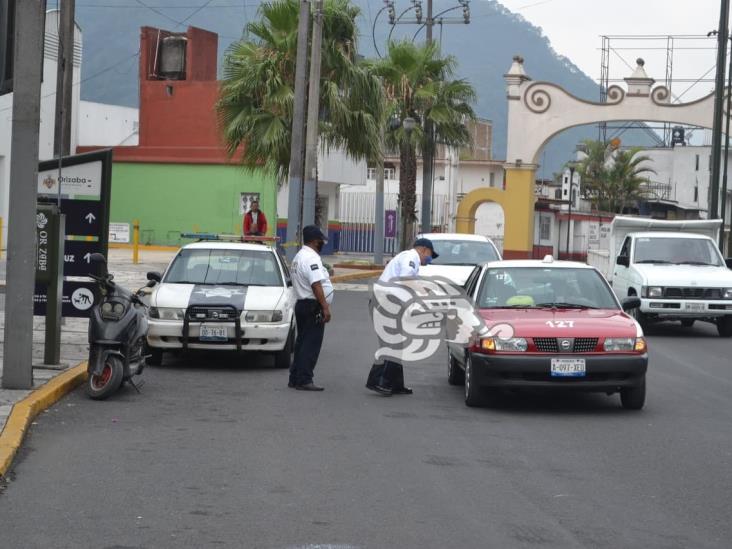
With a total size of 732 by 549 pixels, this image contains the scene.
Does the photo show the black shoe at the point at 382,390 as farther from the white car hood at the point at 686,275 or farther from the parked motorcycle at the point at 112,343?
the white car hood at the point at 686,275

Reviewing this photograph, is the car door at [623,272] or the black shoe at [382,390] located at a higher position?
the car door at [623,272]

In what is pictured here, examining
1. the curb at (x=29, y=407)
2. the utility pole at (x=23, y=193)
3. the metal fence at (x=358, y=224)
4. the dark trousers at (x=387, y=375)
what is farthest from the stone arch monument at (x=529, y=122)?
the utility pole at (x=23, y=193)

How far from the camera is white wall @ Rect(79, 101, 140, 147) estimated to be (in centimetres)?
7462

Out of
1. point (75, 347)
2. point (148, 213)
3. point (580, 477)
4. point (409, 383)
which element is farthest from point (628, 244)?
point (148, 213)

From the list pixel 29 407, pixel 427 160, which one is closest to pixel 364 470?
pixel 29 407

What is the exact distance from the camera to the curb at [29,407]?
8.91 meters

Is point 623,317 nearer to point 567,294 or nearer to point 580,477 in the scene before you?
point 567,294

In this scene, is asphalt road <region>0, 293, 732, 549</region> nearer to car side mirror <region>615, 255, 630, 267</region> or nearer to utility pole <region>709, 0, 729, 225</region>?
car side mirror <region>615, 255, 630, 267</region>

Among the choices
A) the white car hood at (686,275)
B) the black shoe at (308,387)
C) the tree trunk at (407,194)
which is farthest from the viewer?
the tree trunk at (407,194)

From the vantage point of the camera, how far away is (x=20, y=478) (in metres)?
8.45

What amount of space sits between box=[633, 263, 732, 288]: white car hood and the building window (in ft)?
134

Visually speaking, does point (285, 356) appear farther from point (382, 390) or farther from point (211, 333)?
point (382, 390)

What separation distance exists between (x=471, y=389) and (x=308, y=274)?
85.8 inches

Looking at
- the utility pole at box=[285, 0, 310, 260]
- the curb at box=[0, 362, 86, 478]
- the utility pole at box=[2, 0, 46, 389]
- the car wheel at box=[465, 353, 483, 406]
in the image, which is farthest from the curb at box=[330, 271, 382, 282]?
the utility pole at box=[2, 0, 46, 389]
